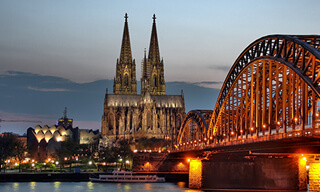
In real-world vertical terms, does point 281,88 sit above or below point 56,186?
above

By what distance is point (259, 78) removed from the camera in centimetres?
8775

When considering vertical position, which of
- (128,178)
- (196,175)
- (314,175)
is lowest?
(128,178)

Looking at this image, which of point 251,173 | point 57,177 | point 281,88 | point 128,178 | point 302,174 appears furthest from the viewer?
point 57,177

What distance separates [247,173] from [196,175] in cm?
982

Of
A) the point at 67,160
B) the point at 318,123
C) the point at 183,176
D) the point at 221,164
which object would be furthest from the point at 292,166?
the point at 67,160

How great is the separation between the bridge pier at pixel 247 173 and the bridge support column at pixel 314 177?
12178 millimetres

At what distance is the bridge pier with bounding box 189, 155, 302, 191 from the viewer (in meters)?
97.2

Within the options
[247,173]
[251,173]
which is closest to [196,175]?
[247,173]

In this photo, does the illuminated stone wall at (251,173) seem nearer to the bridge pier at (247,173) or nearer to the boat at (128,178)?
the bridge pier at (247,173)

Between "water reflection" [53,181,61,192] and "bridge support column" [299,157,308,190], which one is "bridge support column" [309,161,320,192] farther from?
"water reflection" [53,181,61,192]

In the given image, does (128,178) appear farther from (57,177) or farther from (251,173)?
(251,173)

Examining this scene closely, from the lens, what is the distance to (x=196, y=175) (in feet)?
361

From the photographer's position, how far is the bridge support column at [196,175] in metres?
109

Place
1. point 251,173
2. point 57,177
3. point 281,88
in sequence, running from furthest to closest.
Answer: point 57,177
point 251,173
point 281,88
